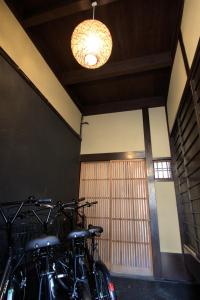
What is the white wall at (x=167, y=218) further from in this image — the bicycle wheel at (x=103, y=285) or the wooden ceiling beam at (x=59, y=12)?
the wooden ceiling beam at (x=59, y=12)

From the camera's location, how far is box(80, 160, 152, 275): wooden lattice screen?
308 centimetres

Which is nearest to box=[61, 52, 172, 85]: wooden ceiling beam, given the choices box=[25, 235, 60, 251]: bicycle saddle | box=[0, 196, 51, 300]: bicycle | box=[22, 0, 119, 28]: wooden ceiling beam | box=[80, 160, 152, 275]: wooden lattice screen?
box=[22, 0, 119, 28]: wooden ceiling beam

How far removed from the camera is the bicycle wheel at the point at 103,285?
5.35 ft

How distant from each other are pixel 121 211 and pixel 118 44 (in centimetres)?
284

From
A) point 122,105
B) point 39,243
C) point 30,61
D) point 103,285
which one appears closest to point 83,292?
point 103,285

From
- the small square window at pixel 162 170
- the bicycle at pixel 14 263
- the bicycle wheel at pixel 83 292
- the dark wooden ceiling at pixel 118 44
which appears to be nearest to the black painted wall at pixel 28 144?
the bicycle at pixel 14 263

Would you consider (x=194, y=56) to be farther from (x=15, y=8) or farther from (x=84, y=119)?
(x=84, y=119)

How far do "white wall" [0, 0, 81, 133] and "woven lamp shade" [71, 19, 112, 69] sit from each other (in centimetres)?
78

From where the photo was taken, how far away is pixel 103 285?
171 cm

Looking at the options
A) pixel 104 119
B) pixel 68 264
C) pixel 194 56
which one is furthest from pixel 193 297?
pixel 104 119

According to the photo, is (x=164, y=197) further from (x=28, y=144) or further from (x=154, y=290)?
(x=28, y=144)

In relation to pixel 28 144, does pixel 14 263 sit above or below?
below

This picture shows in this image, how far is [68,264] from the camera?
1.84 m

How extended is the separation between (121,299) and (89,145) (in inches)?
106
